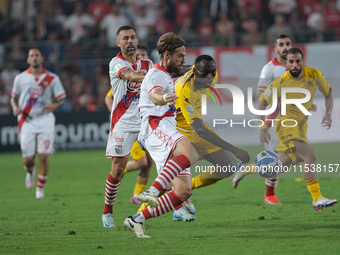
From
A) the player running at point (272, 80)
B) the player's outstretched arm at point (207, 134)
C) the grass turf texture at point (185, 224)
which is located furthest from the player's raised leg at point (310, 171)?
the player's outstretched arm at point (207, 134)

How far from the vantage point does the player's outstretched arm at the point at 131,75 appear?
5.72 metres

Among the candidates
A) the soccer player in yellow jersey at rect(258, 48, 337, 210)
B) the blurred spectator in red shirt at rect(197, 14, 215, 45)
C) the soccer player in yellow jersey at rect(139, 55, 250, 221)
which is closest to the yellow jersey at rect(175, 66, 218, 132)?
the soccer player in yellow jersey at rect(139, 55, 250, 221)

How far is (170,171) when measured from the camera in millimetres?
4992

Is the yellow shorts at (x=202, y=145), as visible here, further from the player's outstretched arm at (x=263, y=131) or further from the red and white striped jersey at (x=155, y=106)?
the player's outstretched arm at (x=263, y=131)

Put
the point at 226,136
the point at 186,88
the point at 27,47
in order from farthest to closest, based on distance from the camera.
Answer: the point at 27,47, the point at 226,136, the point at 186,88

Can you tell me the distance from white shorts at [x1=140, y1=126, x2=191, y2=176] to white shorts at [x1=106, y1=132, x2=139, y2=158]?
38.8 inches

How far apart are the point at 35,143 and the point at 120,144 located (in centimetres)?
390

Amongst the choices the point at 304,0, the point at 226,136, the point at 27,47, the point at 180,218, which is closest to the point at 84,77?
the point at 27,47

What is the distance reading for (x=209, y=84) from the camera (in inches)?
234

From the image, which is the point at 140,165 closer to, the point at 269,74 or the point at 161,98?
the point at 269,74

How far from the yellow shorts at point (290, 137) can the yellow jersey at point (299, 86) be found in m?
0.13

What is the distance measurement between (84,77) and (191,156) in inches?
476

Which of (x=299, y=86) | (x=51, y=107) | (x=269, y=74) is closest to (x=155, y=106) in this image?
(x=299, y=86)

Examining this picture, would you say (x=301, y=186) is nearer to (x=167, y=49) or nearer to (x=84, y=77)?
(x=167, y=49)
